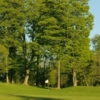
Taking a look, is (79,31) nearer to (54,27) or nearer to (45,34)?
(54,27)

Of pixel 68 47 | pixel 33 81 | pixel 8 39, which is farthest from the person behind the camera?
pixel 33 81

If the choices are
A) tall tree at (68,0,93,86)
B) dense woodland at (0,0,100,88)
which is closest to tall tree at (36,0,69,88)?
dense woodland at (0,0,100,88)

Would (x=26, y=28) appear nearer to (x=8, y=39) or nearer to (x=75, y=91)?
(x=8, y=39)

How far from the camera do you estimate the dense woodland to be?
2057 inches

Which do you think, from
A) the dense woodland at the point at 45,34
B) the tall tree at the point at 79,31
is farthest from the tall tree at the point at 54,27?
the tall tree at the point at 79,31

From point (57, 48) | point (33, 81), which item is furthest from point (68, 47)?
point (33, 81)

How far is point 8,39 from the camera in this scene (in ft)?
181

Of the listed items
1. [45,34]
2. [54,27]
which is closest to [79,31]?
[54,27]

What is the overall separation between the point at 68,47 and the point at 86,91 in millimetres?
8670

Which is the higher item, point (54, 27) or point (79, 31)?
point (54, 27)

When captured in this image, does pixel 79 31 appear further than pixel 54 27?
Yes

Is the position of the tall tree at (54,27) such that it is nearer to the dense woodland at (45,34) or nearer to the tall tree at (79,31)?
the dense woodland at (45,34)

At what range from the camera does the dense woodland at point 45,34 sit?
52.2 meters

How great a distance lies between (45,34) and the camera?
52844 mm
